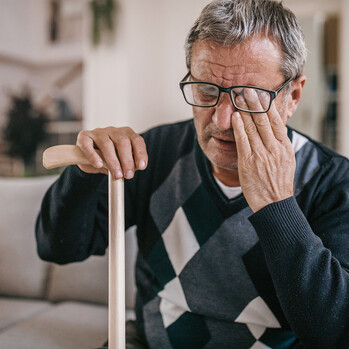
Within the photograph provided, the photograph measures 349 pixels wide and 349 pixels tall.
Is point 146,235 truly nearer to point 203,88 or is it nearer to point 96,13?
point 203,88

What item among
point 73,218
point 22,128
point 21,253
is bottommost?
point 21,253

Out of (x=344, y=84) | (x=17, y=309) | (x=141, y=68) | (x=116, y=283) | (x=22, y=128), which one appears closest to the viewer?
(x=116, y=283)

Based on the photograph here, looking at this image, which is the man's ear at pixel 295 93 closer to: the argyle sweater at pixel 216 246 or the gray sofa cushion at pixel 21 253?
the argyle sweater at pixel 216 246

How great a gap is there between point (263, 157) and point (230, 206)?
0.20 m

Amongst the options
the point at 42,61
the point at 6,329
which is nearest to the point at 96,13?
the point at 42,61

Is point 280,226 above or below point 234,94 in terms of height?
below

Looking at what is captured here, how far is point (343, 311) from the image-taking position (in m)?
0.73

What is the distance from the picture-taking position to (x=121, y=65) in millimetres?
3889

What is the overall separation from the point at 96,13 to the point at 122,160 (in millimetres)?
3457

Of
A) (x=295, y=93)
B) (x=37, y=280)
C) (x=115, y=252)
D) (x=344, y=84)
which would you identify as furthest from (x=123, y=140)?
(x=344, y=84)

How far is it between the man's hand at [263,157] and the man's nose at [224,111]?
0.03 metres

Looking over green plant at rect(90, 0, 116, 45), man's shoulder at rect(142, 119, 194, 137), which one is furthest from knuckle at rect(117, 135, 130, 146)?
green plant at rect(90, 0, 116, 45)

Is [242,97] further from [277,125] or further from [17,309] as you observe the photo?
[17,309]

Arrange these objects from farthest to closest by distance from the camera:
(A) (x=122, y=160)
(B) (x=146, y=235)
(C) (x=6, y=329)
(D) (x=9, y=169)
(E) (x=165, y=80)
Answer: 1. (D) (x=9, y=169)
2. (E) (x=165, y=80)
3. (C) (x=6, y=329)
4. (B) (x=146, y=235)
5. (A) (x=122, y=160)
